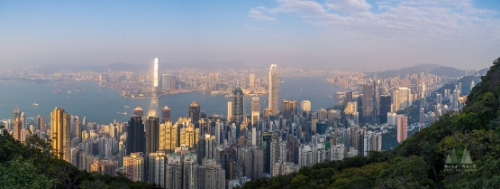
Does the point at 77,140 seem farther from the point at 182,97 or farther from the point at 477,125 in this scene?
the point at 477,125

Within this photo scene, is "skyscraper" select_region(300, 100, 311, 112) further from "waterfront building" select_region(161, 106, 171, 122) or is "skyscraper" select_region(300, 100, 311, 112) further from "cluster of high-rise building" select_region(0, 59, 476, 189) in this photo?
"waterfront building" select_region(161, 106, 171, 122)

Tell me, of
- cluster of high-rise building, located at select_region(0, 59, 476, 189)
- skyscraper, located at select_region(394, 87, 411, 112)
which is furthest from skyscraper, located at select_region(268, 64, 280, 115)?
skyscraper, located at select_region(394, 87, 411, 112)

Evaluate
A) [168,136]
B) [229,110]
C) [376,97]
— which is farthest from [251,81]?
[376,97]

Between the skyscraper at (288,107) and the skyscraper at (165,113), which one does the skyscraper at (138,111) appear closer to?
the skyscraper at (165,113)

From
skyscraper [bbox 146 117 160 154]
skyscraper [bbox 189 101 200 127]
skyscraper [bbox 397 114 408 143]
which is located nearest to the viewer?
skyscraper [bbox 146 117 160 154]

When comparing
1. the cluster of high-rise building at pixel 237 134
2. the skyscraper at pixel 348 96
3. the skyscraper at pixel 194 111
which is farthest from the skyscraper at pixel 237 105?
the skyscraper at pixel 348 96

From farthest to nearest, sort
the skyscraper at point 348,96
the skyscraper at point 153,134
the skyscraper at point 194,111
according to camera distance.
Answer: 1. the skyscraper at point 348,96
2. the skyscraper at point 194,111
3. the skyscraper at point 153,134
